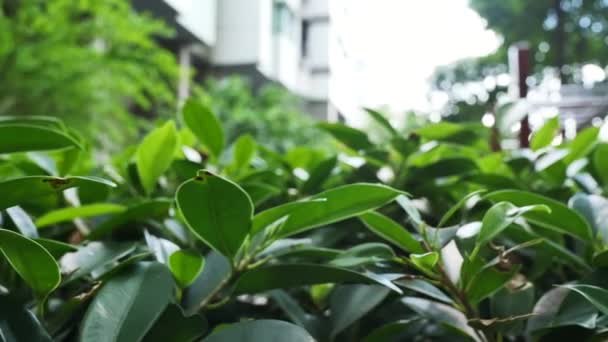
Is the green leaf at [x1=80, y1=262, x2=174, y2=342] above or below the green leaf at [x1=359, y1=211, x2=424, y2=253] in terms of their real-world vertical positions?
below

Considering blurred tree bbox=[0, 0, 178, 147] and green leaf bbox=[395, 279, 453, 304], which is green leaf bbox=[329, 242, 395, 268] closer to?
green leaf bbox=[395, 279, 453, 304]

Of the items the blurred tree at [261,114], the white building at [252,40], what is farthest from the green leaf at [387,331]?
the white building at [252,40]

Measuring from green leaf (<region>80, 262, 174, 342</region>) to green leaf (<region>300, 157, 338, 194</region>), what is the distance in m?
0.16

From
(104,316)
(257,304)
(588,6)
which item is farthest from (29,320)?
(588,6)

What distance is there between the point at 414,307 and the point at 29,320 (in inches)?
6.4

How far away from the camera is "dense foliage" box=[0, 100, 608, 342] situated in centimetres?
21

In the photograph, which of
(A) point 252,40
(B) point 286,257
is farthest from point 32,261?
(A) point 252,40

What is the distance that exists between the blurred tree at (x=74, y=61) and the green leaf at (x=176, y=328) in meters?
1.65

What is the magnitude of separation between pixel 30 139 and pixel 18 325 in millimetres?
88

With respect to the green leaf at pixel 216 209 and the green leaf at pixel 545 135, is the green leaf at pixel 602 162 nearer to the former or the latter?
Answer: the green leaf at pixel 545 135

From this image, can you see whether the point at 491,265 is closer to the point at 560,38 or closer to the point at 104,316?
the point at 104,316

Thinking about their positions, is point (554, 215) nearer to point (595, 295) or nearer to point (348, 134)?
point (595, 295)

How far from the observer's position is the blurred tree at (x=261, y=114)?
2.93 meters

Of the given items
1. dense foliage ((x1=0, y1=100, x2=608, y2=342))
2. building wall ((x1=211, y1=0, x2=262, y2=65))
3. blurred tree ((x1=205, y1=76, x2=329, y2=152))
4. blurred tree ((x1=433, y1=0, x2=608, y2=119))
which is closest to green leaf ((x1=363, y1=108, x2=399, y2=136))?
dense foliage ((x1=0, y1=100, x2=608, y2=342))
